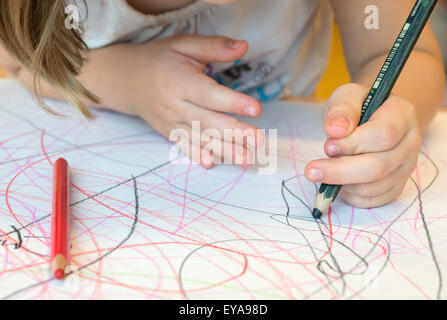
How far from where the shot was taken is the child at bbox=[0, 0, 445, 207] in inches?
13.4

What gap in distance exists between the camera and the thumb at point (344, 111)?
0.32 meters

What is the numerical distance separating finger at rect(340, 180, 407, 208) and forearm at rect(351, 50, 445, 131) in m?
0.10

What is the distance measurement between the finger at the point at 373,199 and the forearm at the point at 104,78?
0.24 m

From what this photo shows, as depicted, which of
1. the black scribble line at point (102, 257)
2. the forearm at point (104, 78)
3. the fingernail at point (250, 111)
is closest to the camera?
the black scribble line at point (102, 257)

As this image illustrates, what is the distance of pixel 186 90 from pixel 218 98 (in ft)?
0.13

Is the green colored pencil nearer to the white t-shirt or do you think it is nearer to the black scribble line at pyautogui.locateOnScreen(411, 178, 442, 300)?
the black scribble line at pyautogui.locateOnScreen(411, 178, 442, 300)

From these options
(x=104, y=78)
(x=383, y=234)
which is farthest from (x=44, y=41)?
(x=383, y=234)

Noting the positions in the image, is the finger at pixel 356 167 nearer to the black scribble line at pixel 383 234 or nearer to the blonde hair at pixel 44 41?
the black scribble line at pixel 383 234

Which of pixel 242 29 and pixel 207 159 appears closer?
pixel 207 159

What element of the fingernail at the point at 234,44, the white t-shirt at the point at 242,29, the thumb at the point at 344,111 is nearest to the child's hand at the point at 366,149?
the thumb at the point at 344,111

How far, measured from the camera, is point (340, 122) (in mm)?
323

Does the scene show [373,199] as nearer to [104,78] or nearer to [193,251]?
[193,251]

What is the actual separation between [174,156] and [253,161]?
67mm

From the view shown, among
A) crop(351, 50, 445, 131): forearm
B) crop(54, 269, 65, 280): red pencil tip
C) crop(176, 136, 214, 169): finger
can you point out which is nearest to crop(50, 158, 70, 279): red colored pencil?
crop(54, 269, 65, 280): red pencil tip
